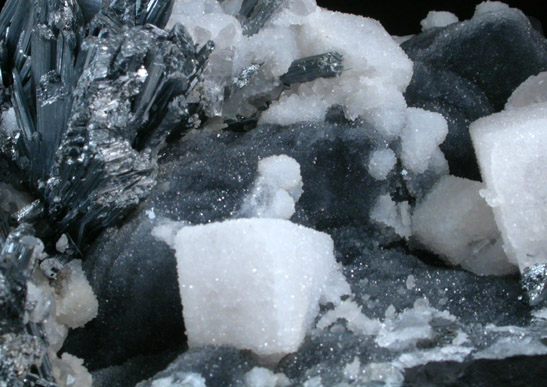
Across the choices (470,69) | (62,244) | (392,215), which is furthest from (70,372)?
(470,69)

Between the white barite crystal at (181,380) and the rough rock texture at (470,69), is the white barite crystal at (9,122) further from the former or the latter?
the rough rock texture at (470,69)

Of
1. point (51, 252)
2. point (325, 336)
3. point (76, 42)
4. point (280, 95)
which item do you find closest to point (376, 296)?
point (325, 336)

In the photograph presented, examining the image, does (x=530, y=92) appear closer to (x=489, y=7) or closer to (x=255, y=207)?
(x=489, y=7)

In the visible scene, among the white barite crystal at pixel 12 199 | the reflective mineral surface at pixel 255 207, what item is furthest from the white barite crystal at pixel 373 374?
the white barite crystal at pixel 12 199

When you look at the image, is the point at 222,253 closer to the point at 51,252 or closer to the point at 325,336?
the point at 325,336

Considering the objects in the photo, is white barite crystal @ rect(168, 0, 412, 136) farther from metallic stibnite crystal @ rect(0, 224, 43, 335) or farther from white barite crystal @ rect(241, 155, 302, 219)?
metallic stibnite crystal @ rect(0, 224, 43, 335)

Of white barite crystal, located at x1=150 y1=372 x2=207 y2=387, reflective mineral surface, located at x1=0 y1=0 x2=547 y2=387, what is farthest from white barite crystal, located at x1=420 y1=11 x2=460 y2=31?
white barite crystal, located at x1=150 y1=372 x2=207 y2=387
